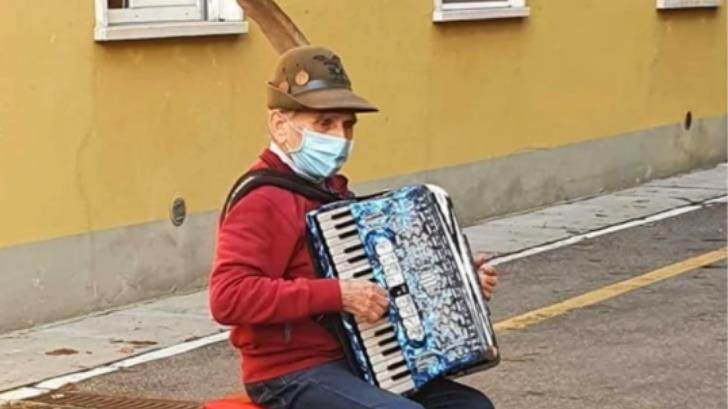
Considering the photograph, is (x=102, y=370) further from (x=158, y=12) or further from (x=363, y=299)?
(x=363, y=299)

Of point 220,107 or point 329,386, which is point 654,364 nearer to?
point 220,107

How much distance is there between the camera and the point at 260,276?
4.39m

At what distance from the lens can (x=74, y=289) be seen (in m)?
9.34

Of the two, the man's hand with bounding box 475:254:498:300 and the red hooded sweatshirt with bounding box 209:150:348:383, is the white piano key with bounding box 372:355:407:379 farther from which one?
the man's hand with bounding box 475:254:498:300

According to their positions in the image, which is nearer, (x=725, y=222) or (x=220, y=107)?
(x=220, y=107)

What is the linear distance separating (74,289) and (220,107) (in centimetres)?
158

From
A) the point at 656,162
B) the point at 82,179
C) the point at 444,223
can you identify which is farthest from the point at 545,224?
the point at 444,223

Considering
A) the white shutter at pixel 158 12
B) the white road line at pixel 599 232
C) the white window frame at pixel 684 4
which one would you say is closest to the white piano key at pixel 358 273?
the white shutter at pixel 158 12

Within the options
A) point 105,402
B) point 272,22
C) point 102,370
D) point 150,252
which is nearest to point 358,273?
point 272,22

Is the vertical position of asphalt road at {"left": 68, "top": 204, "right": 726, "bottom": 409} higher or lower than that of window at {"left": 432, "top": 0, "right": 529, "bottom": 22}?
lower

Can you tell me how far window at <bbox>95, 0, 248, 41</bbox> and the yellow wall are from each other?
0.26 ft

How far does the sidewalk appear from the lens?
8203 mm

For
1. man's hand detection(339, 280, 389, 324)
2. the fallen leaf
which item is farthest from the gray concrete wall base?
man's hand detection(339, 280, 389, 324)

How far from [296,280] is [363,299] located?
0.20 metres
